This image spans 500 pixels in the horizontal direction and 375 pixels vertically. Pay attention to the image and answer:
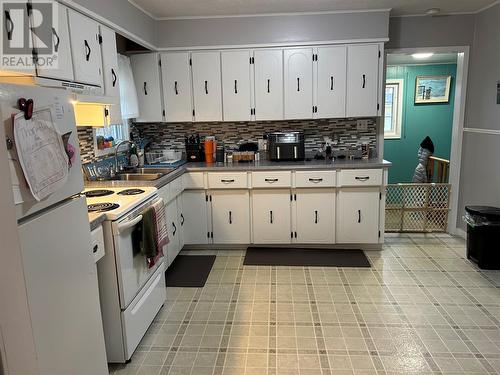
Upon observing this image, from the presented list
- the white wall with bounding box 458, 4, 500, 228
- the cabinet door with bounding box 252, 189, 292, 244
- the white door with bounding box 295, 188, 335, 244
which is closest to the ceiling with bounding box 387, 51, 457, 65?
the white wall with bounding box 458, 4, 500, 228

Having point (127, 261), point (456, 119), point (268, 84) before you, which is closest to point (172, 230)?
point (127, 261)

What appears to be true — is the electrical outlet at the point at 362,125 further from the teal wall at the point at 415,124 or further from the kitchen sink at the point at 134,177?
the teal wall at the point at 415,124

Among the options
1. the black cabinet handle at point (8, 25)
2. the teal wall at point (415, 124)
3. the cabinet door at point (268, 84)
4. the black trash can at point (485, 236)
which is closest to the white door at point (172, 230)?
the cabinet door at point (268, 84)

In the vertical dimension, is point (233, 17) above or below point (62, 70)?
above

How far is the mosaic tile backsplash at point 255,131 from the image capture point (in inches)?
163

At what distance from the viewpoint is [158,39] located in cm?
377

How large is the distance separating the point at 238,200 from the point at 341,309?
1.55 m

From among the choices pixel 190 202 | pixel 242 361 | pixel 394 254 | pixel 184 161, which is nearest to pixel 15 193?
pixel 242 361

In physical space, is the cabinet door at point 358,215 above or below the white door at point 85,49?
below

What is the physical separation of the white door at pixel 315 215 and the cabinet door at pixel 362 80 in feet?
2.96

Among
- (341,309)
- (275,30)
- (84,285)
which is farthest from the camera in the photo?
(275,30)

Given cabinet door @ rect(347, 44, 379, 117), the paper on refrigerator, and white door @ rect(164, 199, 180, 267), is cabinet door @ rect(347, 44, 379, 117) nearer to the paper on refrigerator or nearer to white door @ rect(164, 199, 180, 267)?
white door @ rect(164, 199, 180, 267)

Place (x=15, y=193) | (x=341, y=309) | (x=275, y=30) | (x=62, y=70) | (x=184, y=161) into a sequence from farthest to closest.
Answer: (x=184, y=161) → (x=275, y=30) → (x=341, y=309) → (x=62, y=70) → (x=15, y=193)

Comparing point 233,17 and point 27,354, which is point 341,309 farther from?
point 233,17
